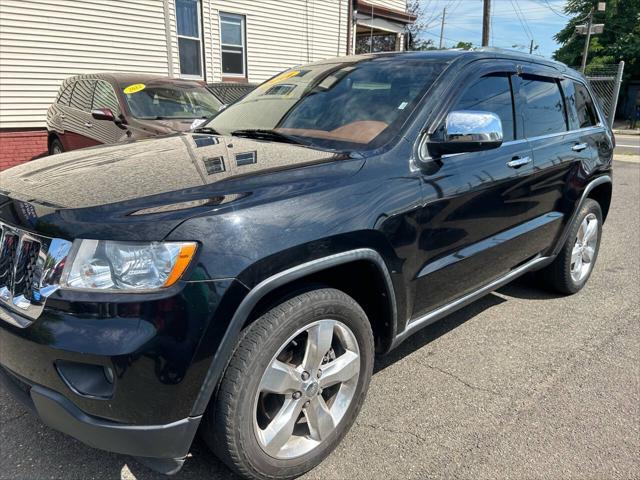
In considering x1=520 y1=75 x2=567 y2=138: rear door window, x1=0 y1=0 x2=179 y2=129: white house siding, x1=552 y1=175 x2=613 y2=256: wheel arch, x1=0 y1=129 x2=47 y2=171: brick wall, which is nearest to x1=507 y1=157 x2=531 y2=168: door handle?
x1=520 y1=75 x2=567 y2=138: rear door window

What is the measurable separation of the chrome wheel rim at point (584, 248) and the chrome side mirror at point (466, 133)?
204cm

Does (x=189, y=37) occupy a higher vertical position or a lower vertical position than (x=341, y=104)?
higher

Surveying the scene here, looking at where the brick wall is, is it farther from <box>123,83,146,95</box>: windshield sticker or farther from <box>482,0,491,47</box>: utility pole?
<box>482,0,491,47</box>: utility pole

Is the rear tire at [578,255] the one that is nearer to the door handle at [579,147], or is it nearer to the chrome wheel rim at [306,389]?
the door handle at [579,147]

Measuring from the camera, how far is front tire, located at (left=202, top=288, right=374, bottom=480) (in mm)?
1892

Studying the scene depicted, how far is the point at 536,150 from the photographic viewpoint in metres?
3.40

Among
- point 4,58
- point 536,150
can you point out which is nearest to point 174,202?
point 536,150

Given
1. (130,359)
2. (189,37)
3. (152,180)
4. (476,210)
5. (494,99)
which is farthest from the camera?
(189,37)

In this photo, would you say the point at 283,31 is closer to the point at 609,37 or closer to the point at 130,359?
the point at 130,359

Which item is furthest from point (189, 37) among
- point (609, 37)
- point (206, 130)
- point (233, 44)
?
point (609, 37)

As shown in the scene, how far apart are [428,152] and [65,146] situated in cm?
683

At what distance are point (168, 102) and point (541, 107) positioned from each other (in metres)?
5.13

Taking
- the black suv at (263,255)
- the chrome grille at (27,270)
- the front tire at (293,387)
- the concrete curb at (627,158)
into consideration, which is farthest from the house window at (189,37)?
the concrete curb at (627,158)

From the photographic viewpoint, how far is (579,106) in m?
4.18
